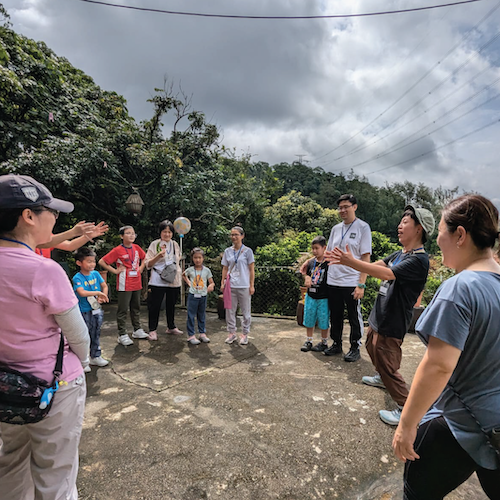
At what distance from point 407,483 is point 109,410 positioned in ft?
7.82

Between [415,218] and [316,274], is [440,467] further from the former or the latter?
[316,274]

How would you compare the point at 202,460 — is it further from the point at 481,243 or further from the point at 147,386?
the point at 481,243

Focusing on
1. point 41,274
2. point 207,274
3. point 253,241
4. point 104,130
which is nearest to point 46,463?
point 41,274

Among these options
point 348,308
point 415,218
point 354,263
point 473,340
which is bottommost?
point 348,308

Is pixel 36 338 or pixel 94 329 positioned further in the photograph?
pixel 94 329

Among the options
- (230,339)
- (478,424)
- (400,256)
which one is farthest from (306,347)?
(478,424)

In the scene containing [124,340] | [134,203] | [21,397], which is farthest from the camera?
[134,203]

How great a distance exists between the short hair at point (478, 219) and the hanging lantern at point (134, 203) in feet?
23.3

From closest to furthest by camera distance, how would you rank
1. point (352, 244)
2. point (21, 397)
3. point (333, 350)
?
point (21, 397)
point (352, 244)
point (333, 350)

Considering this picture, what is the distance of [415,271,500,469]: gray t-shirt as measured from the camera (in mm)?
1069

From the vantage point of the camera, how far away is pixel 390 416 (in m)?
2.59

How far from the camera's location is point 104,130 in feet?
25.0

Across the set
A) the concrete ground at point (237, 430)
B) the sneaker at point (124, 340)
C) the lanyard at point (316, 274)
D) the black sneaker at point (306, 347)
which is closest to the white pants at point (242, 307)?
the concrete ground at point (237, 430)

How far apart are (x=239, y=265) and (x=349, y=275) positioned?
1.54 m
